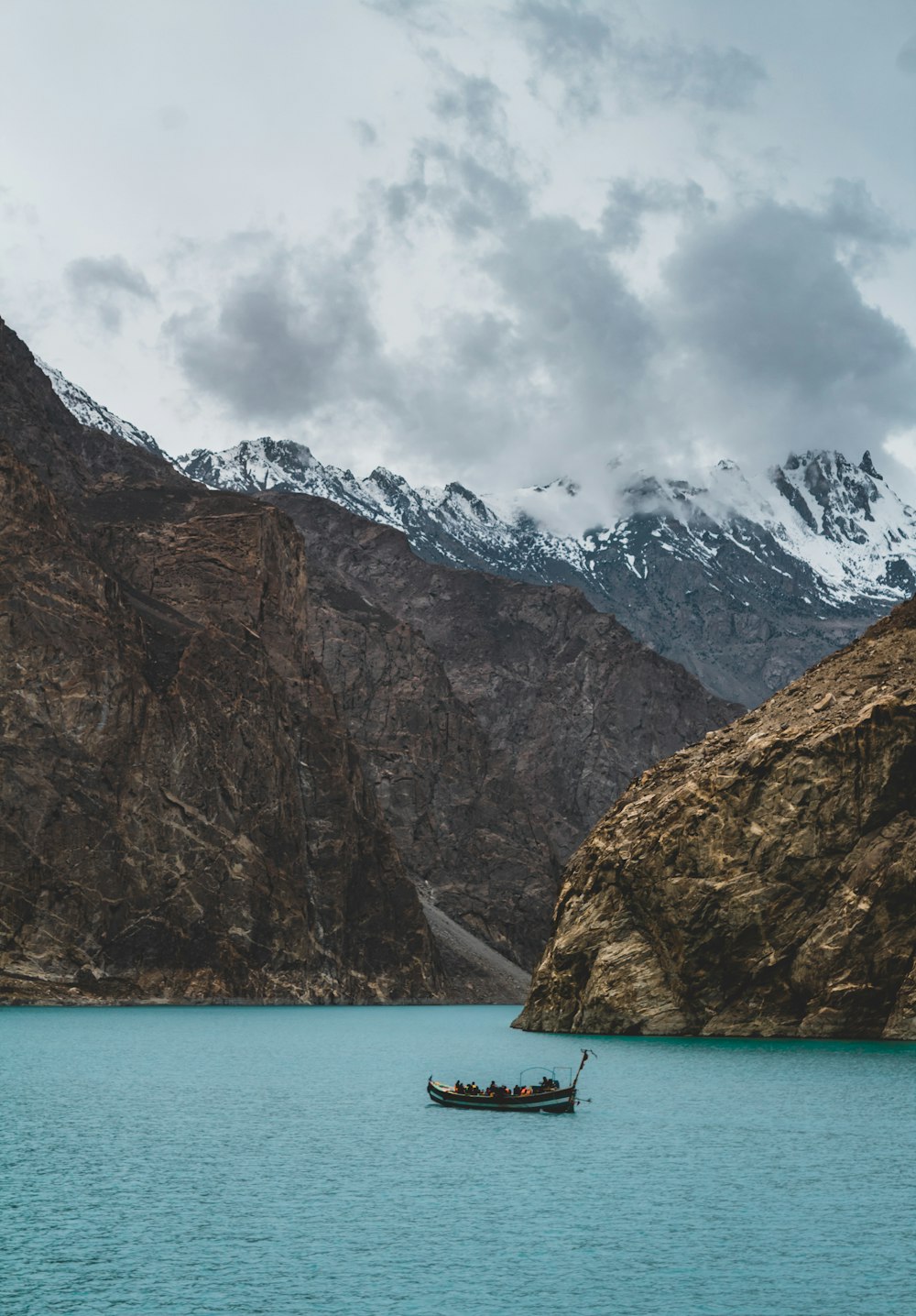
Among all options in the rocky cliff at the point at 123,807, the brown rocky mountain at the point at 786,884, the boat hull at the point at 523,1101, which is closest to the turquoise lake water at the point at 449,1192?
the boat hull at the point at 523,1101

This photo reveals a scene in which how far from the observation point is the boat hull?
7444cm

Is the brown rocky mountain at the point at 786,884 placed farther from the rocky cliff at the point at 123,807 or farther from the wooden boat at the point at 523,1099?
the rocky cliff at the point at 123,807

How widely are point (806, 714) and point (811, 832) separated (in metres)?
9.80

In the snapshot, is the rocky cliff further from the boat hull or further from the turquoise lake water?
the boat hull

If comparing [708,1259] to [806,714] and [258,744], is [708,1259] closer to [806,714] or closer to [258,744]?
[806,714]

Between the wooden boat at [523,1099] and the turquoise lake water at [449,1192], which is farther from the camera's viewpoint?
the wooden boat at [523,1099]

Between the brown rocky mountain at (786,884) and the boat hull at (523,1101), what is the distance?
36389 mm

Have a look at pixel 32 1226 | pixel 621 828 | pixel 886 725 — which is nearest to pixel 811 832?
pixel 886 725

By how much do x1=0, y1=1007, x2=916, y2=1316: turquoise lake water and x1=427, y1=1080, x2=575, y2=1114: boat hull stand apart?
715mm

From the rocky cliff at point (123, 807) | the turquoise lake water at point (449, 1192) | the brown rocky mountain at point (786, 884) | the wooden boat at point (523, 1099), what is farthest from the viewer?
the rocky cliff at point (123, 807)

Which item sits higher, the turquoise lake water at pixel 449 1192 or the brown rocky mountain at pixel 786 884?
the brown rocky mountain at pixel 786 884

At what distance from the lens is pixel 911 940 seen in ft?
347

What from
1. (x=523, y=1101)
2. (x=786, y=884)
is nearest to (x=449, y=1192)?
(x=523, y=1101)

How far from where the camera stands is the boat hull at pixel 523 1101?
74438 mm
